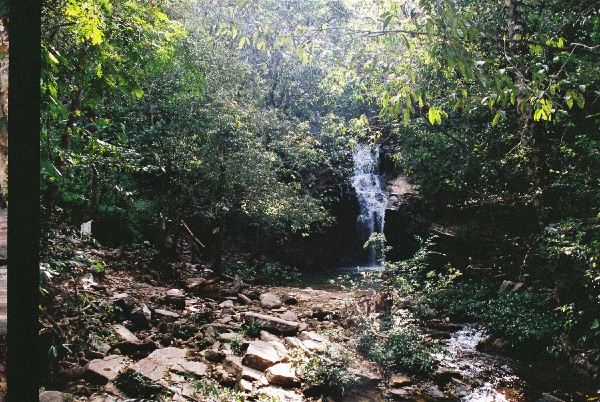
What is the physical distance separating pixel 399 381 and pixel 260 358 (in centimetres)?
183

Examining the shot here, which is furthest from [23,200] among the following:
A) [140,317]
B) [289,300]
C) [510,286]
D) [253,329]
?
[510,286]

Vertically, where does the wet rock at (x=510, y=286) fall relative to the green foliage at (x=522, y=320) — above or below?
above

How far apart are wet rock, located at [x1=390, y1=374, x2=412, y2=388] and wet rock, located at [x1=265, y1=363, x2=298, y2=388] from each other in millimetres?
1326

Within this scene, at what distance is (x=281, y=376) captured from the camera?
4773mm

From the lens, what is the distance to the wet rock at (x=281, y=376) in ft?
15.6

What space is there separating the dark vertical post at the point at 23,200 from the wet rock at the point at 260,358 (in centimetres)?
446

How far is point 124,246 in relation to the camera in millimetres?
10328

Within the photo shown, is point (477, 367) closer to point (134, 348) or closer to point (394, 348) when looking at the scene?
point (394, 348)

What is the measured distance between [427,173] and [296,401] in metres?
9.16

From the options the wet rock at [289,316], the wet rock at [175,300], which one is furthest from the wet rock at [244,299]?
the wet rock at [175,300]

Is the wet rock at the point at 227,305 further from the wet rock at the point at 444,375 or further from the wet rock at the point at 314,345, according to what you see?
the wet rock at the point at 444,375

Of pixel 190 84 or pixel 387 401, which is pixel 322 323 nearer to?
pixel 387 401

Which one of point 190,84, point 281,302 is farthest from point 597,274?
point 190,84

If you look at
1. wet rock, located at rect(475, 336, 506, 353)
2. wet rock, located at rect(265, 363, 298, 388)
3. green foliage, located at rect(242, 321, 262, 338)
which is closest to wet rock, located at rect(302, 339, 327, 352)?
wet rock, located at rect(265, 363, 298, 388)
